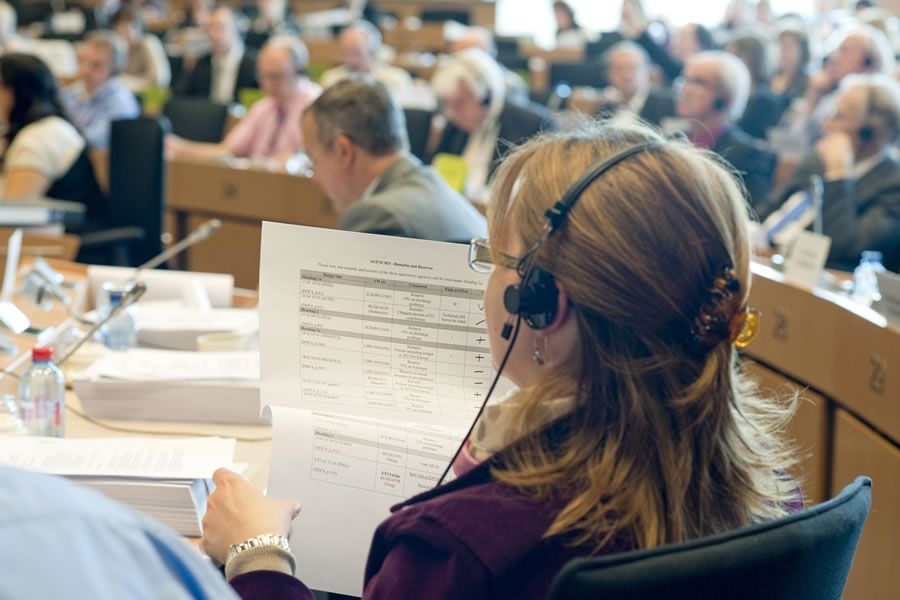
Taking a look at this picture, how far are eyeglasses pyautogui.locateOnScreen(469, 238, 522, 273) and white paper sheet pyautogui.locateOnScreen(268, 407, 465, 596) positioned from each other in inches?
8.6

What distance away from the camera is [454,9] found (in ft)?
35.9

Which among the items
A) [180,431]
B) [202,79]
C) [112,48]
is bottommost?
[202,79]

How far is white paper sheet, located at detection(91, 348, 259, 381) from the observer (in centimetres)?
192

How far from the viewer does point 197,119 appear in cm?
624

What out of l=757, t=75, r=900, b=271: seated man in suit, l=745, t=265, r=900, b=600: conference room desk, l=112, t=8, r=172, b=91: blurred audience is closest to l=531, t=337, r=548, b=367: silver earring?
l=745, t=265, r=900, b=600: conference room desk

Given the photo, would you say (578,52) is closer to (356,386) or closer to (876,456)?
(876,456)

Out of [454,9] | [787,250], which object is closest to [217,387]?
[787,250]

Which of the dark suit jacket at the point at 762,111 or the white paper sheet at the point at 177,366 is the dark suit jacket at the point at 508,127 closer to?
the dark suit jacket at the point at 762,111

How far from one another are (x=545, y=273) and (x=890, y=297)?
60.5 inches

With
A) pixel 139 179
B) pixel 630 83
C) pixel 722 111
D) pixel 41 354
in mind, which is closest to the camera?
pixel 41 354

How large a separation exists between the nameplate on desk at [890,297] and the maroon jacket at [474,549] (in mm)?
1533

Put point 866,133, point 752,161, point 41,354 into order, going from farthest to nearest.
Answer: point 752,161 → point 866,133 → point 41,354

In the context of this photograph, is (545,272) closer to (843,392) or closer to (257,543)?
(257,543)

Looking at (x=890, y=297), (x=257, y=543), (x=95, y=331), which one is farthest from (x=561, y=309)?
(x=890, y=297)
